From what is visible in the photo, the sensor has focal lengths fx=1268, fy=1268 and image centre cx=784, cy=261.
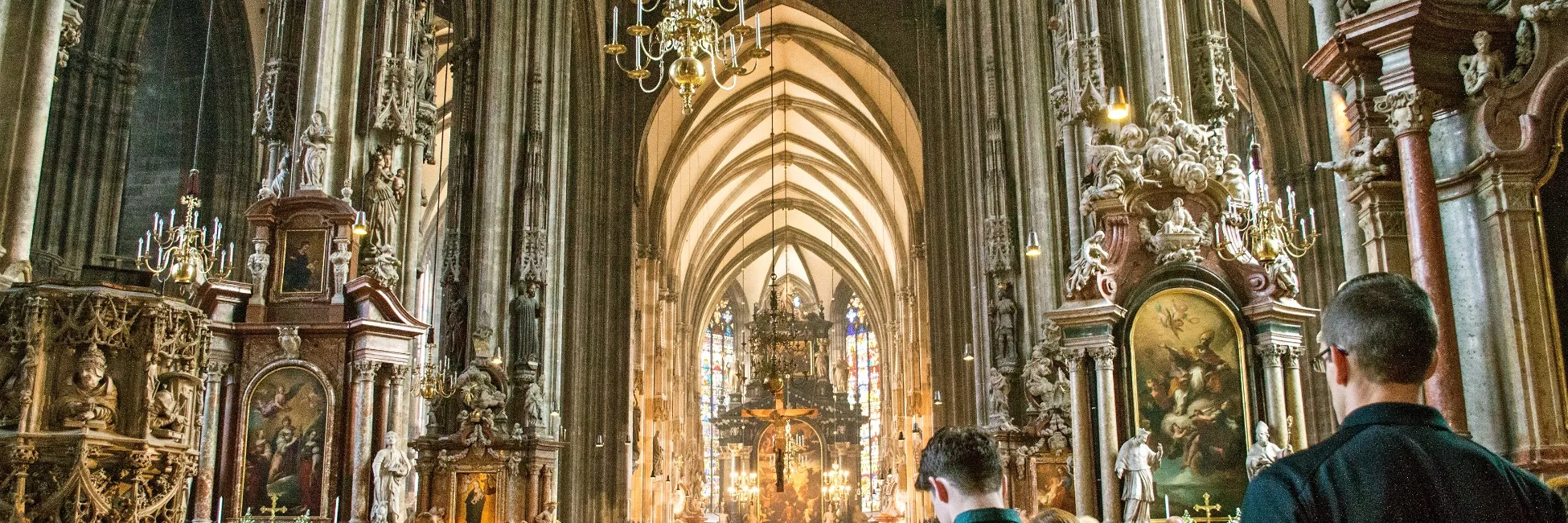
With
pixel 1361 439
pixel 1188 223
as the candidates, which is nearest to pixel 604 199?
pixel 1188 223

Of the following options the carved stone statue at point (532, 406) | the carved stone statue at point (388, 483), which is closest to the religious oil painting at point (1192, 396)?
the carved stone statue at point (388, 483)

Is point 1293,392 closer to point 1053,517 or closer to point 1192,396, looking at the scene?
point 1192,396

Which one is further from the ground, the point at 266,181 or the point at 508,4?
the point at 508,4

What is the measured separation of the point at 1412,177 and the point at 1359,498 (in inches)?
171

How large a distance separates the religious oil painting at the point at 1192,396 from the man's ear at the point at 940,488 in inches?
327

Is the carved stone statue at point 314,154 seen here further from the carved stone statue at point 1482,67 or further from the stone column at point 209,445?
the carved stone statue at point 1482,67

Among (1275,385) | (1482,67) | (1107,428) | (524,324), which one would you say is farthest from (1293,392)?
(524,324)

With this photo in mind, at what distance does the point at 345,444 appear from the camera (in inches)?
508

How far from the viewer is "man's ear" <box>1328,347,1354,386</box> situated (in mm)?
2371

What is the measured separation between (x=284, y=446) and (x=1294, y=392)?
31.6 feet

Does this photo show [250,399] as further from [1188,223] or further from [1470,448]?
[1470,448]

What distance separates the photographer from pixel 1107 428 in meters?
11.5

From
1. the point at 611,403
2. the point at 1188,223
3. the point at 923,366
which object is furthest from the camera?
the point at 923,366

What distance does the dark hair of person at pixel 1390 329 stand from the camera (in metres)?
2.30
